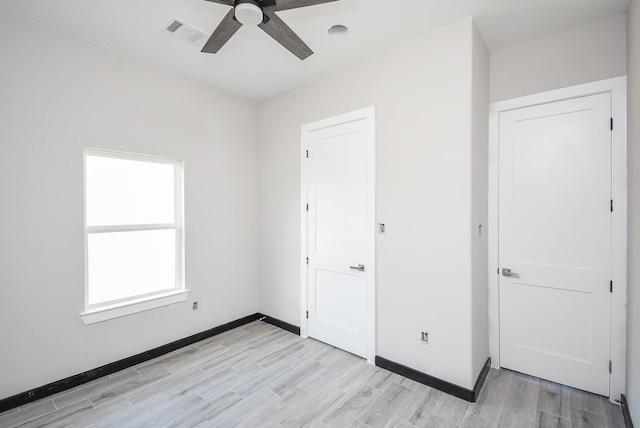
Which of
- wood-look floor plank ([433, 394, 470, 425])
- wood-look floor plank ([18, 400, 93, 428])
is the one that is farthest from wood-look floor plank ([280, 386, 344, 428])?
wood-look floor plank ([18, 400, 93, 428])

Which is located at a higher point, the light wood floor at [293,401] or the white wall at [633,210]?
the white wall at [633,210]

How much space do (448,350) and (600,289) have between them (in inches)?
50.5

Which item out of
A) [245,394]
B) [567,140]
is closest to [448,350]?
[245,394]

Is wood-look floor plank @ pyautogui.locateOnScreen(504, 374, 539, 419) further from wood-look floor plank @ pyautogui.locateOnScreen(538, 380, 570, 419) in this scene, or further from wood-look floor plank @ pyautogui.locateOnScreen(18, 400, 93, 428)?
wood-look floor plank @ pyautogui.locateOnScreen(18, 400, 93, 428)

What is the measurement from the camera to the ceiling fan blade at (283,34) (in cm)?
173

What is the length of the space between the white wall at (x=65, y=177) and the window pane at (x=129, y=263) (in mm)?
149

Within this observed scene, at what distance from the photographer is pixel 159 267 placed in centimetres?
308

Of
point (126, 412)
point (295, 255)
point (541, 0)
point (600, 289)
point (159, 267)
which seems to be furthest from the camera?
point (295, 255)

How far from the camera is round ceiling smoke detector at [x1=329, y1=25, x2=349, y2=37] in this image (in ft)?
7.69

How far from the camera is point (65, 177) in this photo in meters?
2.42

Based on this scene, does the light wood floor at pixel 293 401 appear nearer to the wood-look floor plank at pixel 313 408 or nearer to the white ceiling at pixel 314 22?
the wood-look floor plank at pixel 313 408

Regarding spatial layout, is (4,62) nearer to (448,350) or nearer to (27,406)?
(27,406)

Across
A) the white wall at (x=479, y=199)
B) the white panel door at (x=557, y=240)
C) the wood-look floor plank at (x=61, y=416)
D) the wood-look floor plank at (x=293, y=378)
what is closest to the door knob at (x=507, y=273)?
the white panel door at (x=557, y=240)

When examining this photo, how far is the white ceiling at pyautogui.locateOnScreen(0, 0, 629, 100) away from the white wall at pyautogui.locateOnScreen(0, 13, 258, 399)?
0.25 m
